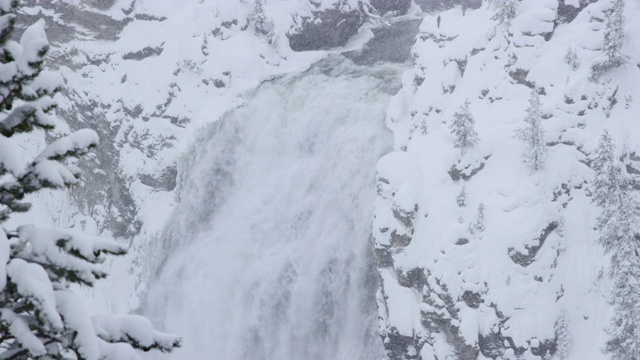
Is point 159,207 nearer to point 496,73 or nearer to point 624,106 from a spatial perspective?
point 496,73

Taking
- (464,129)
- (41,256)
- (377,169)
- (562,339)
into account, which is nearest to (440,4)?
(464,129)

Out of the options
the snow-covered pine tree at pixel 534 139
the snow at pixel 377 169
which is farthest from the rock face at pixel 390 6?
the snow-covered pine tree at pixel 534 139

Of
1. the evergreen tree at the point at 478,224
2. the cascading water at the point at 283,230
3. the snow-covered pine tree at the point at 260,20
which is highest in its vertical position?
the snow-covered pine tree at the point at 260,20

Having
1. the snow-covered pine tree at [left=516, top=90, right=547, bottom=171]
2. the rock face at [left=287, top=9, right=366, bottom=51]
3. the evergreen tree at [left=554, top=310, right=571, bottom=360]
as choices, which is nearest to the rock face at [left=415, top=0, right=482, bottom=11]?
the rock face at [left=287, top=9, right=366, bottom=51]

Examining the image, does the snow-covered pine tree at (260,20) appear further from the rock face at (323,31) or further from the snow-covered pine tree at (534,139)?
the snow-covered pine tree at (534,139)

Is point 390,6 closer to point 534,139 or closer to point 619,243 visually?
point 534,139
